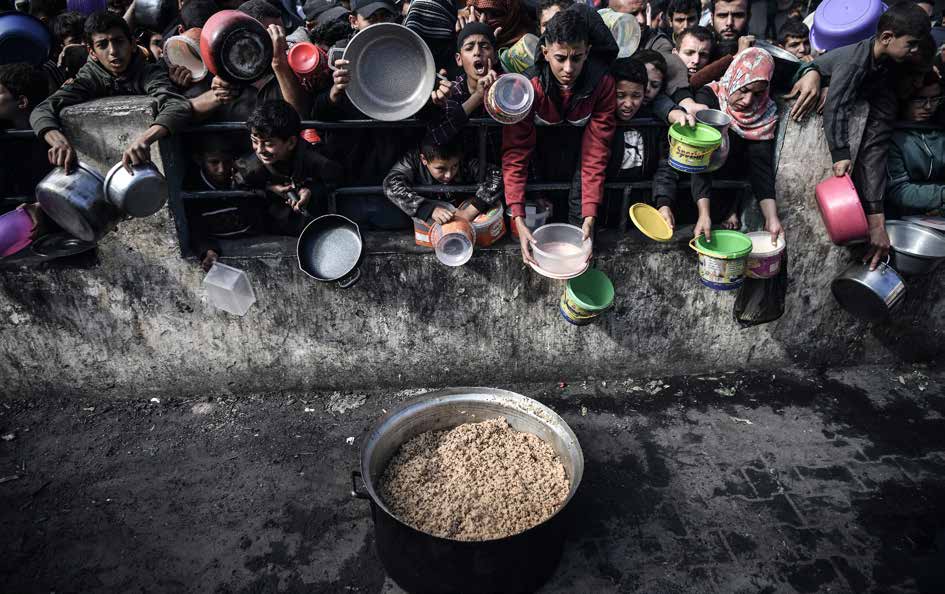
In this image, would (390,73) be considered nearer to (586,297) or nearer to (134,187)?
(134,187)

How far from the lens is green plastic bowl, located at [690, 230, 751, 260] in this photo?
3.24m

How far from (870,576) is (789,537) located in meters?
0.35

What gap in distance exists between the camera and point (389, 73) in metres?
3.22

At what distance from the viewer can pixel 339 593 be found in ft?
8.70

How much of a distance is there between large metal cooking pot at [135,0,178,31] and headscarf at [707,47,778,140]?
4187 millimetres

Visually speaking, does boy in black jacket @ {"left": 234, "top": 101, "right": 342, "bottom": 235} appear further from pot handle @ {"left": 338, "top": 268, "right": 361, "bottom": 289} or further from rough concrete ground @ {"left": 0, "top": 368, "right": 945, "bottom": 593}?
rough concrete ground @ {"left": 0, "top": 368, "right": 945, "bottom": 593}

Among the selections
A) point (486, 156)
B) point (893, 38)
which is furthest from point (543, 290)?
point (893, 38)

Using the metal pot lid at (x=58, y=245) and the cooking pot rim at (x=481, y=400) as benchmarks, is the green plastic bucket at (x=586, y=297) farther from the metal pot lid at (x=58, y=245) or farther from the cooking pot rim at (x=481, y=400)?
the metal pot lid at (x=58, y=245)

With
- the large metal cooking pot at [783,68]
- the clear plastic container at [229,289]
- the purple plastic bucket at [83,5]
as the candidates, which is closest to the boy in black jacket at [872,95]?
the large metal cooking pot at [783,68]

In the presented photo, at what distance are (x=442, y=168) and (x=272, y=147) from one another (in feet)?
3.16

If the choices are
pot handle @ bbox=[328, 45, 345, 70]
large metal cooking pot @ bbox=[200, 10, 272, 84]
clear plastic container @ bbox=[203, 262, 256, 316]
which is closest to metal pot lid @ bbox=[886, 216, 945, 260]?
pot handle @ bbox=[328, 45, 345, 70]

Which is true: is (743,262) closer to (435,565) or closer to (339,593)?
(435,565)

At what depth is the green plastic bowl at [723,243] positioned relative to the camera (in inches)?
128

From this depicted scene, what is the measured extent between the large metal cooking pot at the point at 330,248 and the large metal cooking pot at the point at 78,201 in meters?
1.02
